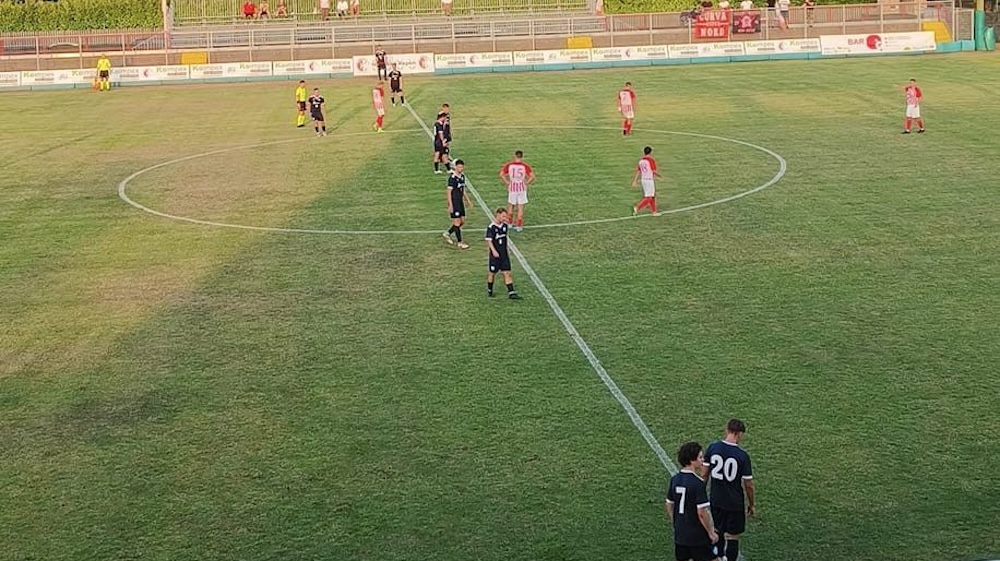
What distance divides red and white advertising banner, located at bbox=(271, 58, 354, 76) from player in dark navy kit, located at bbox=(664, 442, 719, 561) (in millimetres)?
56506

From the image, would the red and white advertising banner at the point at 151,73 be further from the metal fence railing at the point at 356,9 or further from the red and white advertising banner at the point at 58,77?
the metal fence railing at the point at 356,9

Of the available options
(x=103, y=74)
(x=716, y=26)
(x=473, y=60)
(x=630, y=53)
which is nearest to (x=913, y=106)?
(x=630, y=53)

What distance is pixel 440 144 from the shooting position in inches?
1385

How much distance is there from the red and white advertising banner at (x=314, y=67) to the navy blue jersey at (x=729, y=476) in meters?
56.0

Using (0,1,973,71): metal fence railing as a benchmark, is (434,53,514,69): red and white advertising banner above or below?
below

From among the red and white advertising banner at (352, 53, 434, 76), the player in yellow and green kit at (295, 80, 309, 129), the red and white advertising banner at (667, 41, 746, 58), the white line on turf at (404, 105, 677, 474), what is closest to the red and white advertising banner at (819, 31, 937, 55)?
the red and white advertising banner at (667, 41, 746, 58)

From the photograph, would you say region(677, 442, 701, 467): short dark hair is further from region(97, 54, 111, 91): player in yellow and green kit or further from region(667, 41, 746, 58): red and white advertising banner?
region(667, 41, 746, 58): red and white advertising banner

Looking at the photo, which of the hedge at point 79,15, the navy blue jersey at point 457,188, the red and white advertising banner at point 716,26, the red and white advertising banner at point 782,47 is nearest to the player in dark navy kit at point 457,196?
the navy blue jersey at point 457,188

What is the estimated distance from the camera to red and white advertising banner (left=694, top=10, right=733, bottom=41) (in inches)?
2749

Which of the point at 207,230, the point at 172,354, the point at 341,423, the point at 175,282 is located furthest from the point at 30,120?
the point at 341,423

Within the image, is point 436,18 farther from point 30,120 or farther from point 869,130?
point 869,130

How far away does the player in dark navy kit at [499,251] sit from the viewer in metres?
22.2

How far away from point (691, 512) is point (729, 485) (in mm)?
812

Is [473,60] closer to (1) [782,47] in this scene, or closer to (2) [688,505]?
(1) [782,47]
